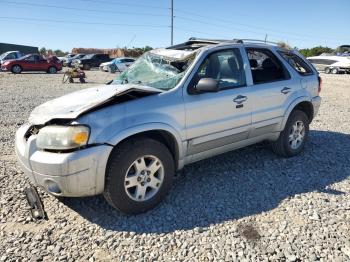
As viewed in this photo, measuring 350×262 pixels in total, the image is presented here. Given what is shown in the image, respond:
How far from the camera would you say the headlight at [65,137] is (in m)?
3.23

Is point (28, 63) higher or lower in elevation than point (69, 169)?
lower

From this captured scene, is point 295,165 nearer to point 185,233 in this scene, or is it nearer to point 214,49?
point 214,49

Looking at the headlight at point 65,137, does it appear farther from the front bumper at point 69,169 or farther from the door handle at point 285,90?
the door handle at point 285,90

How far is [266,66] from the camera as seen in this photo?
17.5 ft

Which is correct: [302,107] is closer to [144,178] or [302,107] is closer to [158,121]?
[158,121]

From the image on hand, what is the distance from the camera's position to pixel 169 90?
12.7ft

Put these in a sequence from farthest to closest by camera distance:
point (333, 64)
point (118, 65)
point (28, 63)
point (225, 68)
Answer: point (333, 64), point (118, 65), point (28, 63), point (225, 68)

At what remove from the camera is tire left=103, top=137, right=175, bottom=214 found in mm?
3438

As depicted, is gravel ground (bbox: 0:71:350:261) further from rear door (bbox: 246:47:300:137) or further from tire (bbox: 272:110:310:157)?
rear door (bbox: 246:47:300:137)

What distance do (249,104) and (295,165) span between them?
1.33m

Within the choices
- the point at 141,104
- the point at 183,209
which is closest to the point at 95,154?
the point at 141,104

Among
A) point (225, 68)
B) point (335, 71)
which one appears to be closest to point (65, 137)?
point (225, 68)

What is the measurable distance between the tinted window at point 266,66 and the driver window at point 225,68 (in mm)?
322

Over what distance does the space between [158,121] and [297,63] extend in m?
3.14
